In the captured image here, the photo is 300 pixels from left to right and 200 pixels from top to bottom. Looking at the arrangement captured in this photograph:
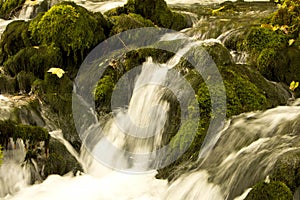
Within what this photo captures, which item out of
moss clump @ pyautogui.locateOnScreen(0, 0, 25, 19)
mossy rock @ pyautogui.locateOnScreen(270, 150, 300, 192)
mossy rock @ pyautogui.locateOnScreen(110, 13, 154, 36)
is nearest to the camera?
mossy rock @ pyautogui.locateOnScreen(270, 150, 300, 192)

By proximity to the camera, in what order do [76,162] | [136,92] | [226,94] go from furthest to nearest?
[136,92] < [76,162] < [226,94]

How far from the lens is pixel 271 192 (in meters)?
4.32

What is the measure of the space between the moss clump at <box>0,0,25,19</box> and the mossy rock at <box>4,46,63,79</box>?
548 cm

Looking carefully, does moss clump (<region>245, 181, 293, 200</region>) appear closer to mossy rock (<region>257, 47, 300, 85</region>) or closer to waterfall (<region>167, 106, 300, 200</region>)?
waterfall (<region>167, 106, 300, 200</region>)

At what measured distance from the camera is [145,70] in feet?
26.0

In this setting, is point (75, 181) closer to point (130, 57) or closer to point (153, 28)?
point (130, 57)

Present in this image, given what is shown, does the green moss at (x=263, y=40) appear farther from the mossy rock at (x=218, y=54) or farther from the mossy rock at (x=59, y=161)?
the mossy rock at (x=59, y=161)

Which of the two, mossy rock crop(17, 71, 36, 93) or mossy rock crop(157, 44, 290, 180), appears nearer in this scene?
mossy rock crop(157, 44, 290, 180)

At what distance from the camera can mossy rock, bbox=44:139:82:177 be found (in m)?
6.52

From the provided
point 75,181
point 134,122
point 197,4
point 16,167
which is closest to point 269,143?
point 134,122

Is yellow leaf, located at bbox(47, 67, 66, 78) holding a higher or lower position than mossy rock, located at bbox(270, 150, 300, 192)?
higher

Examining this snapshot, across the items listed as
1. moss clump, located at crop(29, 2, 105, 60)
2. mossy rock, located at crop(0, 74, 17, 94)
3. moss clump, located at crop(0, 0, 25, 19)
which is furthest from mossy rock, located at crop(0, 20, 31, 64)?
moss clump, located at crop(0, 0, 25, 19)

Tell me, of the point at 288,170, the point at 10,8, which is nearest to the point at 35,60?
the point at 288,170

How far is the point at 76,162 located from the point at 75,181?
0.42 meters
